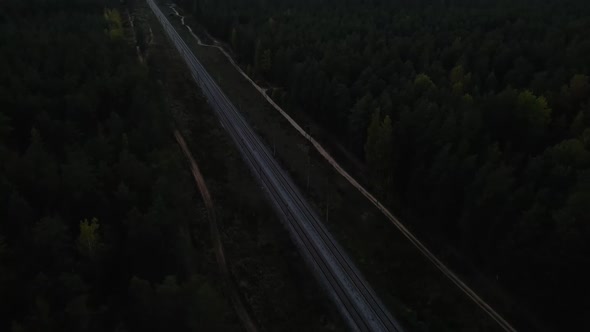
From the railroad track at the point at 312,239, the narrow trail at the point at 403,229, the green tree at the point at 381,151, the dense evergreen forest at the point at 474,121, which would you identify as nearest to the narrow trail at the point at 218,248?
the railroad track at the point at 312,239

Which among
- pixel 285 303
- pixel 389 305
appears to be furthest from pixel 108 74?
pixel 389 305

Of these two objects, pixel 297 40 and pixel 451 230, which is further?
pixel 297 40

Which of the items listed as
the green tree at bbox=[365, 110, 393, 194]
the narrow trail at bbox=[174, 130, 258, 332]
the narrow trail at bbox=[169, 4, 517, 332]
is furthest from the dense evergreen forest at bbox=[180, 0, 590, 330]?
the narrow trail at bbox=[174, 130, 258, 332]

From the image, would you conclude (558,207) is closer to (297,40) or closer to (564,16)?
(297,40)

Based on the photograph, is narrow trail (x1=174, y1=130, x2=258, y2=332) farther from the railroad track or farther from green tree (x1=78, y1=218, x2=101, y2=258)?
green tree (x1=78, y1=218, x2=101, y2=258)

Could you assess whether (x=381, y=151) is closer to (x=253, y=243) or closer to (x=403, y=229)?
(x=403, y=229)

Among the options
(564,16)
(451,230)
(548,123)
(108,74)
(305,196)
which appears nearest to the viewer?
(451,230)
